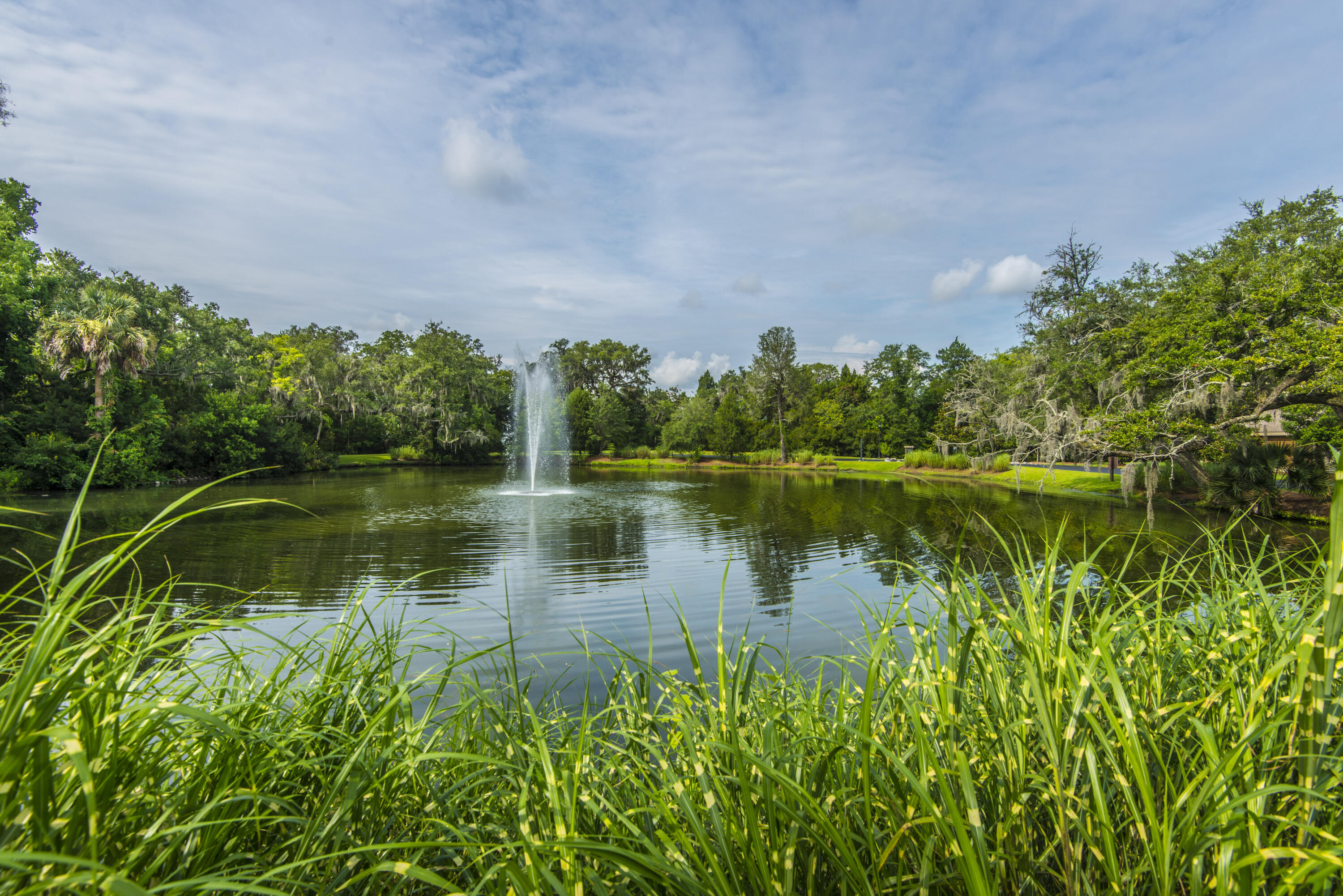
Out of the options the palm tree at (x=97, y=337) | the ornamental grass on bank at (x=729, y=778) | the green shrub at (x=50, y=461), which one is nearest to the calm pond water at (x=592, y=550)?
the ornamental grass on bank at (x=729, y=778)

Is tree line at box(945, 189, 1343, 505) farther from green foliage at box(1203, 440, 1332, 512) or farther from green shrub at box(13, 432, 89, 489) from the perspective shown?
green shrub at box(13, 432, 89, 489)

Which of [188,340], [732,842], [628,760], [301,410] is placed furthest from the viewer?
[301,410]

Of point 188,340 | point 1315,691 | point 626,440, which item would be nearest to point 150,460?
point 188,340

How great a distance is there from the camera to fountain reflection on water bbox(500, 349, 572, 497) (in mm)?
26719

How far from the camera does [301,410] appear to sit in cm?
3584

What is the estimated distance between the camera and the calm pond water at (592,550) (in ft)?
22.1

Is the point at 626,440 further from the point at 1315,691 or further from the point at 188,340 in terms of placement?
the point at 1315,691

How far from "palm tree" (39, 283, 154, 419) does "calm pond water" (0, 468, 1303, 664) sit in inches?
190

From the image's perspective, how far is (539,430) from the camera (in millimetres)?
27734

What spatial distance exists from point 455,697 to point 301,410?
38.0m

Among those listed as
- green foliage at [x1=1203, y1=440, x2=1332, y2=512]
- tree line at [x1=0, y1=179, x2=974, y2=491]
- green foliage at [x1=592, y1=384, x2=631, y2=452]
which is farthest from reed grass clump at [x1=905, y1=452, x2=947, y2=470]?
green foliage at [x1=592, y1=384, x2=631, y2=452]

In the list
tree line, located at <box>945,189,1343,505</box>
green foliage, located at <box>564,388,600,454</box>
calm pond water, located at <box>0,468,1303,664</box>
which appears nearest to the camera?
calm pond water, located at <box>0,468,1303,664</box>

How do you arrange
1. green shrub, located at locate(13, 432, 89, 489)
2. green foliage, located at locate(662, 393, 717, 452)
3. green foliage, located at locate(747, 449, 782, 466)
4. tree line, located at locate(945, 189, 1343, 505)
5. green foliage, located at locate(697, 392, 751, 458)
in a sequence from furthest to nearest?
green foliage, located at locate(662, 393, 717, 452) < green foliage, located at locate(697, 392, 751, 458) < green foliage, located at locate(747, 449, 782, 466) < green shrub, located at locate(13, 432, 89, 489) < tree line, located at locate(945, 189, 1343, 505)

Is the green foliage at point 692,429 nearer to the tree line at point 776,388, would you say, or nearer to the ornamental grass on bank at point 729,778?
the tree line at point 776,388
